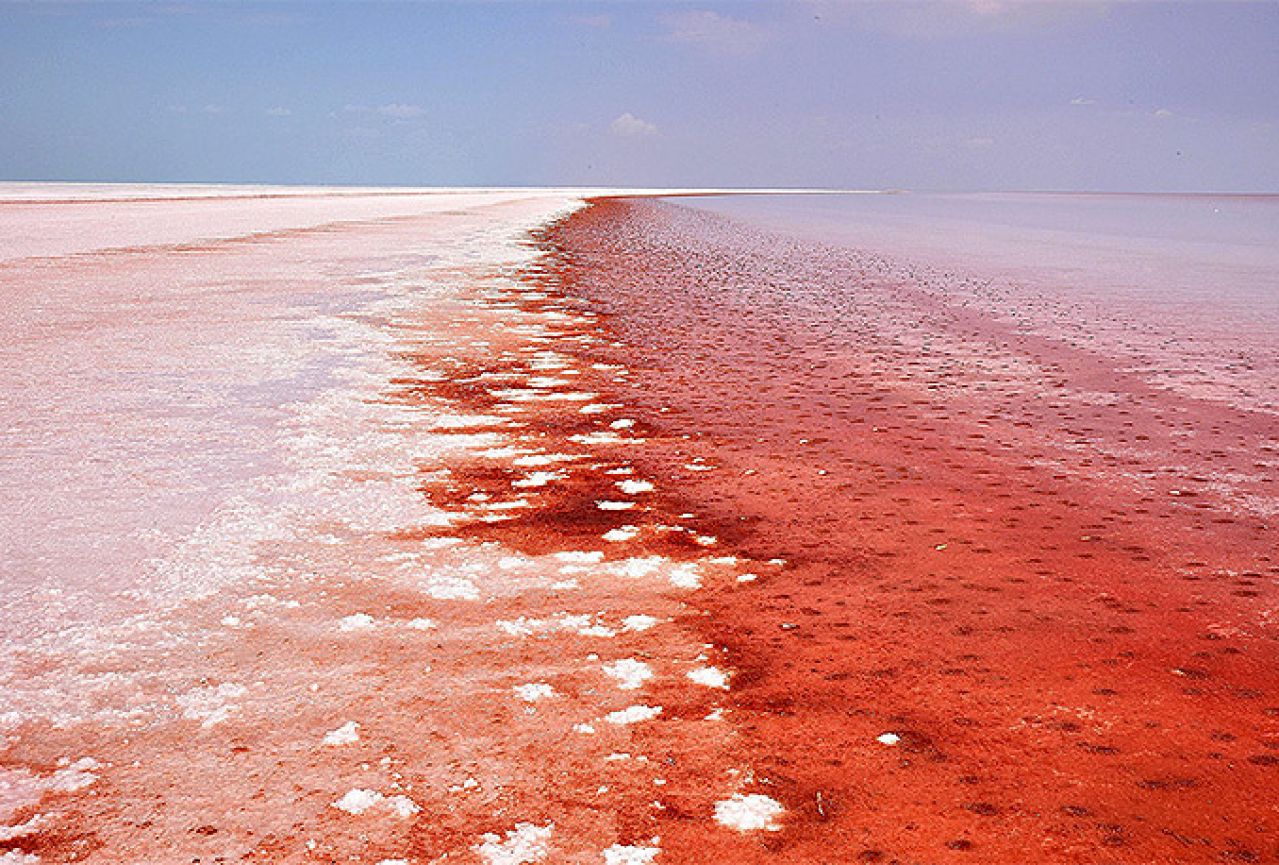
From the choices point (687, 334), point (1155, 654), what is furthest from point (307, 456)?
point (687, 334)

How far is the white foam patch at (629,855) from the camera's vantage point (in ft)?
6.49

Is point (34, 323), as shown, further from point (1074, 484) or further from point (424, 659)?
point (1074, 484)

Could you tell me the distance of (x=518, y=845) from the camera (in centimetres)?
202

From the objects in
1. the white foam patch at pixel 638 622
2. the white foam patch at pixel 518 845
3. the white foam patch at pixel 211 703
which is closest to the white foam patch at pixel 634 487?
the white foam patch at pixel 638 622

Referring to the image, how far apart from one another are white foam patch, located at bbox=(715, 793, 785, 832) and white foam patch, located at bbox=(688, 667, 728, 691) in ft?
1.60

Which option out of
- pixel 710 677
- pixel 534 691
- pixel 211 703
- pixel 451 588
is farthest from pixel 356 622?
pixel 710 677

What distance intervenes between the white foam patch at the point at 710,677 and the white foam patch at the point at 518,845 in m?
0.71

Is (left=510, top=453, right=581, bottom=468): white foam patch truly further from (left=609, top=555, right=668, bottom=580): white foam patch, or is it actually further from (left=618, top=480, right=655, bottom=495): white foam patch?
(left=609, top=555, right=668, bottom=580): white foam patch

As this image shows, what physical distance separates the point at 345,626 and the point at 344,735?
0.61m

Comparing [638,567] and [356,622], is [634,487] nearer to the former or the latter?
[638,567]

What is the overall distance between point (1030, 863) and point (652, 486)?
102 inches

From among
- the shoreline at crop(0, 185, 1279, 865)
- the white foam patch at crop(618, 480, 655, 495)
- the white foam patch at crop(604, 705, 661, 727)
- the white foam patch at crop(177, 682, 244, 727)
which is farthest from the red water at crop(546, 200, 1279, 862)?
the white foam patch at crop(177, 682, 244, 727)

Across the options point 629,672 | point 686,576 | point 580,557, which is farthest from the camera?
point 580,557

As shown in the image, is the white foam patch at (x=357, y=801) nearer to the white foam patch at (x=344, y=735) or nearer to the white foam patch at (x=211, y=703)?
the white foam patch at (x=344, y=735)
